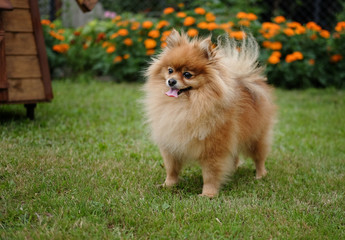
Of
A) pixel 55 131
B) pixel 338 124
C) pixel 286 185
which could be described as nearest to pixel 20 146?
pixel 55 131

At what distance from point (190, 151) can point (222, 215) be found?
571 millimetres

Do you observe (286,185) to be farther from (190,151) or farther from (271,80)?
(271,80)

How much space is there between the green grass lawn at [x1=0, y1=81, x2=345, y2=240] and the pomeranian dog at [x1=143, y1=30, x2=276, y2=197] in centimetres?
28

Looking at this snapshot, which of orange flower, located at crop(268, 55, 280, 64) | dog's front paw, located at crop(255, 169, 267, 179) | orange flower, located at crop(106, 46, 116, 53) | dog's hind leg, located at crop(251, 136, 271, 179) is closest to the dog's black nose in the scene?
dog's hind leg, located at crop(251, 136, 271, 179)

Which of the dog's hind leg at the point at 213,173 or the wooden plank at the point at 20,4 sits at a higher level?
the wooden plank at the point at 20,4

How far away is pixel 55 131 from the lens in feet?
13.6

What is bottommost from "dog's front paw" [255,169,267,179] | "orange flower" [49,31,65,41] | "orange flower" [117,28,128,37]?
"dog's front paw" [255,169,267,179]

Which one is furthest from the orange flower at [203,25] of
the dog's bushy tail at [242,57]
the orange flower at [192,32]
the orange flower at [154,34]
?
the dog's bushy tail at [242,57]

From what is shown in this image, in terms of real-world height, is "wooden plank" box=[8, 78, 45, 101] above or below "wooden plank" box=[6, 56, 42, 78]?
below

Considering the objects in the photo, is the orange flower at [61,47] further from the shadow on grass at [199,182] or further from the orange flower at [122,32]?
the shadow on grass at [199,182]

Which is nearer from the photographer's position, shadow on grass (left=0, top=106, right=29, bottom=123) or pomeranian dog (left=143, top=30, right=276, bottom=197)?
pomeranian dog (left=143, top=30, right=276, bottom=197)

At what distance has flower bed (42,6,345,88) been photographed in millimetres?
7039

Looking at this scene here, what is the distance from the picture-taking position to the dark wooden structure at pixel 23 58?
158 inches

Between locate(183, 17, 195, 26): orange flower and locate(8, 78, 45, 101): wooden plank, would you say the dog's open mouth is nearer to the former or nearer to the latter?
locate(8, 78, 45, 101): wooden plank
